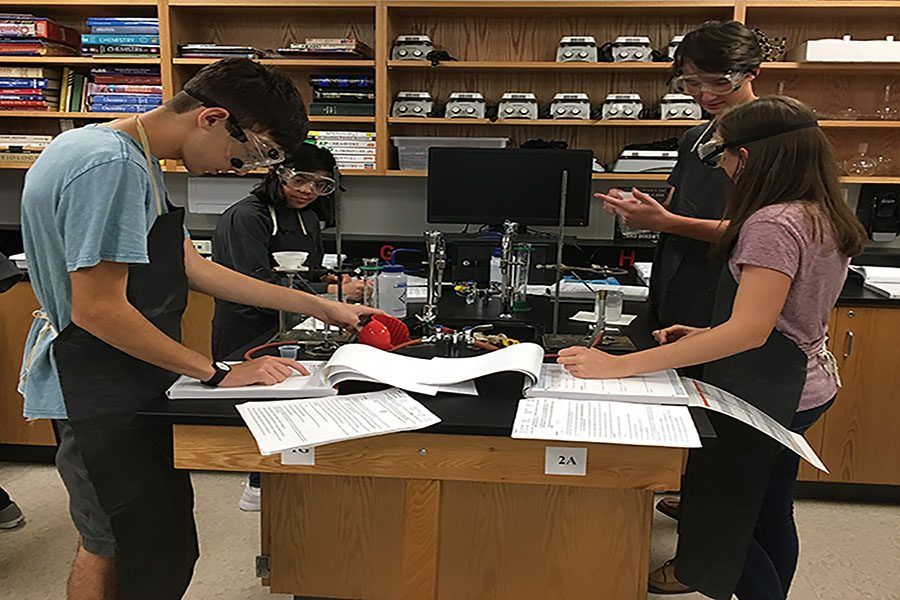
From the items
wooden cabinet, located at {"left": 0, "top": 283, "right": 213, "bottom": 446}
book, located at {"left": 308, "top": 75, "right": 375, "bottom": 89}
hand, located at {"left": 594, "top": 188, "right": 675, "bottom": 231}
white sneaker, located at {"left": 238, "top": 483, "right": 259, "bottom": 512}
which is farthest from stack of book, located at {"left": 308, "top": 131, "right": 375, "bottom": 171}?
hand, located at {"left": 594, "top": 188, "right": 675, "bottom": 231}

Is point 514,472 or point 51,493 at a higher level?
point 514,472

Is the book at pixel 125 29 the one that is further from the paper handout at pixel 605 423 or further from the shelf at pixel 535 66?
the paper handout at pixel 605 423

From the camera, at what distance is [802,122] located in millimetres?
1648

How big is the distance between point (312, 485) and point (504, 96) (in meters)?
2.31

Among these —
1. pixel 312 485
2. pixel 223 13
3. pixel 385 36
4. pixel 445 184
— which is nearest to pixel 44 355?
pixel 312 485

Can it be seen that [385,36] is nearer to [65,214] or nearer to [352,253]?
[352,253]

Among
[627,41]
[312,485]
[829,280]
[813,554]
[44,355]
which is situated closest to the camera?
[44,355]

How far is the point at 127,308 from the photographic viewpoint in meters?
1.40

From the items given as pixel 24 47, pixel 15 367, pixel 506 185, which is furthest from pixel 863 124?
pixel 24 47

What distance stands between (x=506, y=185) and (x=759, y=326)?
83.2 inches

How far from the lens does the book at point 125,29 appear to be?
12.2ft

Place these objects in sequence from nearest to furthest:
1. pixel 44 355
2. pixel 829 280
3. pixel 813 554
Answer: pixel 44 355
pixel 829 280
pixel 813 554

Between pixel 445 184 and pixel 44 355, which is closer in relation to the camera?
pixel 44 355

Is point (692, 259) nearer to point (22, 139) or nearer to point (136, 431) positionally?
point (136, 431)
